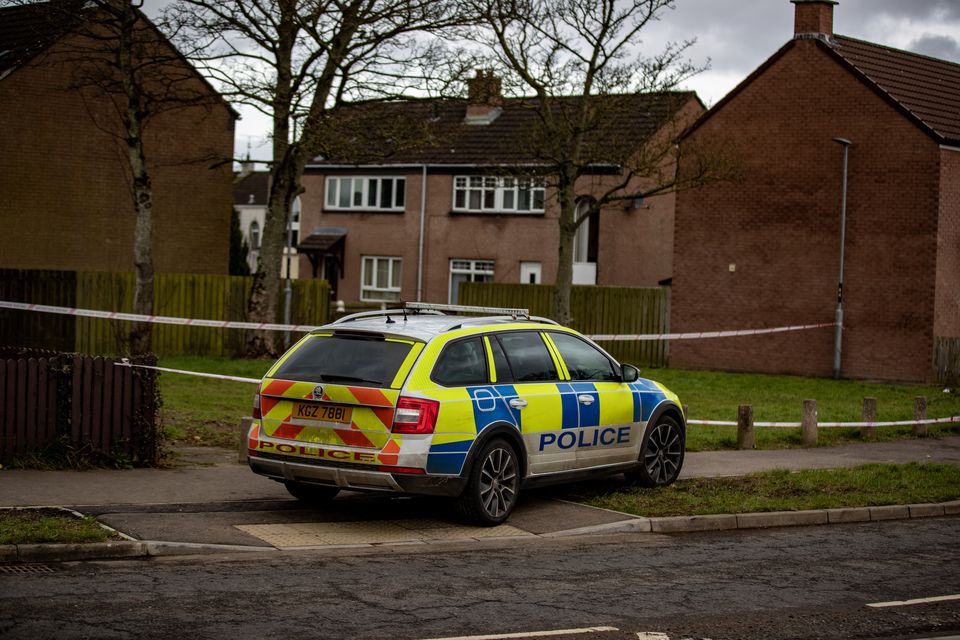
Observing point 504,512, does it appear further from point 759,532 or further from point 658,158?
point 658,158

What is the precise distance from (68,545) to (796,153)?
26.0 metres

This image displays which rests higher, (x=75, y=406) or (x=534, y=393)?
(x=534, y=393)

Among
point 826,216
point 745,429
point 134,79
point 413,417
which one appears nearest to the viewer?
point 413,417

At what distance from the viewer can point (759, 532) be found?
1071 cm

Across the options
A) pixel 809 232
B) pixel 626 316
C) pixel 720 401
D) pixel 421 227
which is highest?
pixel 421 227

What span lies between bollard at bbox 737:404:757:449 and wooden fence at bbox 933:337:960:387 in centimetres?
1415

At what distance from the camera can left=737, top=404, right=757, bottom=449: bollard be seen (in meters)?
15.8

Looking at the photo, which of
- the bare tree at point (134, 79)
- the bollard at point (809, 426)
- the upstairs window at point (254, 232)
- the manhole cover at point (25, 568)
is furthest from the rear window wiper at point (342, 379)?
the upstairs window at point (254, 232)

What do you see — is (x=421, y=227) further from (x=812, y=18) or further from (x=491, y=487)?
(x=491, y=487)

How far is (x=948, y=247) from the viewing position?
1144 inches

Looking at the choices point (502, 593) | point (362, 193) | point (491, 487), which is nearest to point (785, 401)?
point (491, 487)

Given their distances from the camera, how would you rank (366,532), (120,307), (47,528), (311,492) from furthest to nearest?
(120,307) → (311,492) → (366,532) → (47,528)

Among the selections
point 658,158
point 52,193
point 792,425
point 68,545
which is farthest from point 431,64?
point 68,545

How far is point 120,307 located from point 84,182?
625 cm
